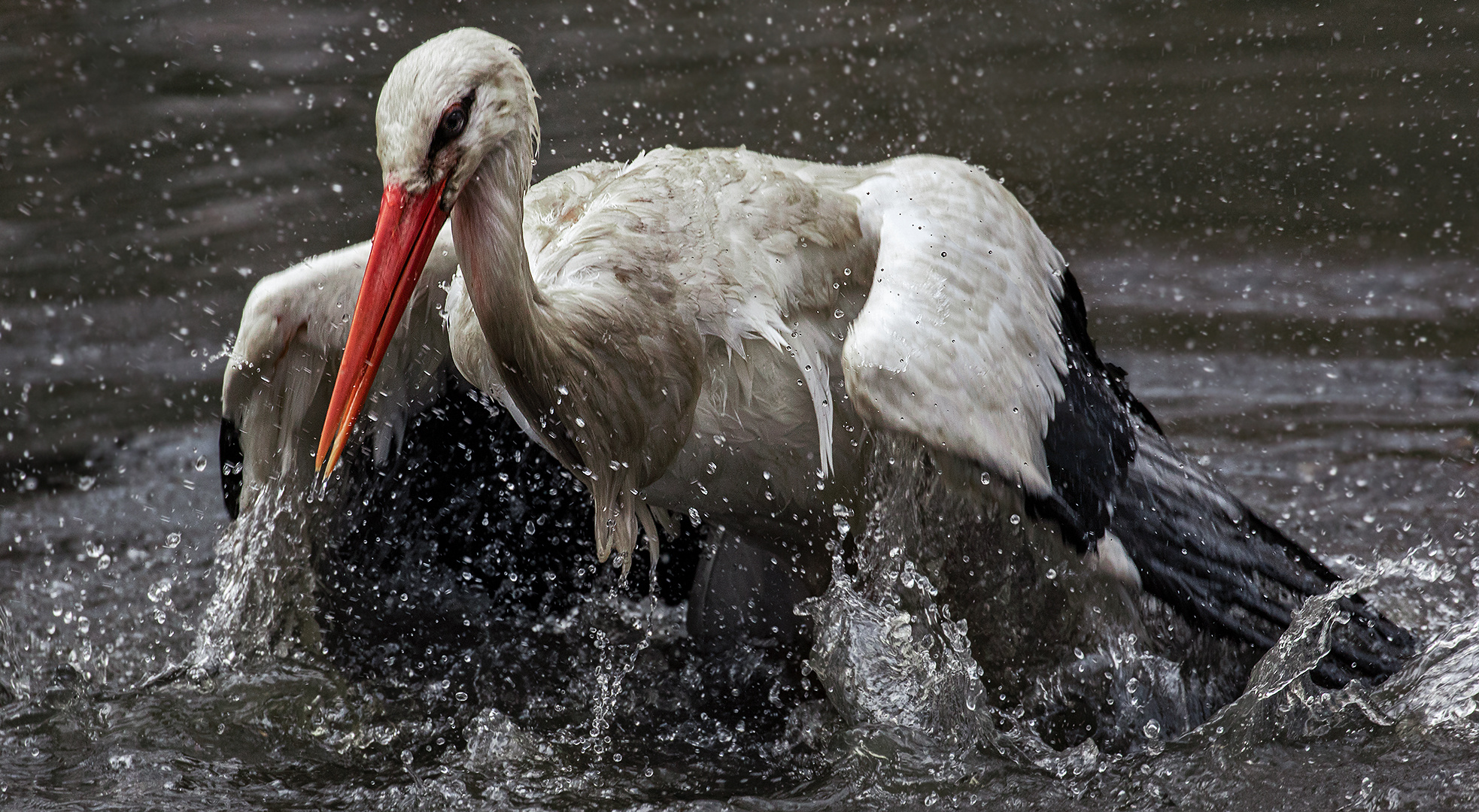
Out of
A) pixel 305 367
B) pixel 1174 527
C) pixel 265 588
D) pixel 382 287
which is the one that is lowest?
pixel 265 588

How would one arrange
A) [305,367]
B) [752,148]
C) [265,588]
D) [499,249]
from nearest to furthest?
[499,249], [305,367], [265,588], [752,148]

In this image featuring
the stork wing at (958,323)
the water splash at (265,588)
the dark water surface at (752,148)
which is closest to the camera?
the stork wing at (958,323)

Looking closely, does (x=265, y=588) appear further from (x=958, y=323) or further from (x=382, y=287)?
(x=958, y=323)

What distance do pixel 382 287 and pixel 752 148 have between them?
3.50 meters

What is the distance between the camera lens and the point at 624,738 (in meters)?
3.22

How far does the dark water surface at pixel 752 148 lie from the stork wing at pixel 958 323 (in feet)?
2.56

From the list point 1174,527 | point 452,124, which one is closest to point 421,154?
point 452,124

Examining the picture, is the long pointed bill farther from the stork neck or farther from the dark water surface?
the dark water surface

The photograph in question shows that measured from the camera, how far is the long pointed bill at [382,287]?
2.33m

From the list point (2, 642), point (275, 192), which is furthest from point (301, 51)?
point (2, 642)

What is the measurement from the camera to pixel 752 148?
5.70 meters

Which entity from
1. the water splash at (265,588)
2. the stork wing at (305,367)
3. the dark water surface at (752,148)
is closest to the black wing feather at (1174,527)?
the dark water surface at (752,148)

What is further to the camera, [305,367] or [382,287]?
[305,367]

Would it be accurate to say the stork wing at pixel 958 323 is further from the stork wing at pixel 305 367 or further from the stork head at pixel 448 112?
the stork wing at pixel 305 367
